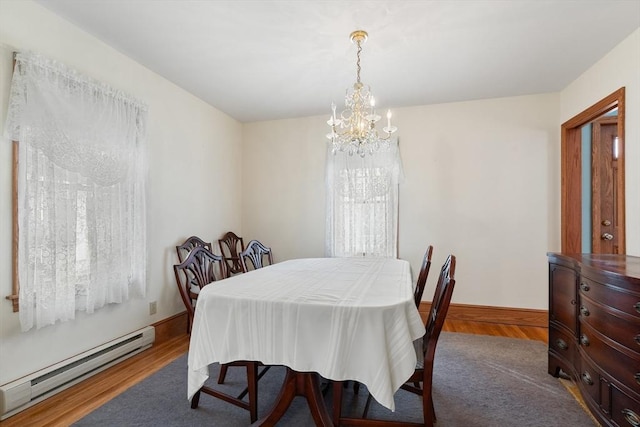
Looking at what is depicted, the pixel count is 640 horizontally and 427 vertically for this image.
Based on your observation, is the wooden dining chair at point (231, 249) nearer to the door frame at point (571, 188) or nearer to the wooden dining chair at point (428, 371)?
the wooden dining chair at point (428, 371)

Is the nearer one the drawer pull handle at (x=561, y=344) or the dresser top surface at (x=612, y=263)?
the dresser top surface at (x=612, y=263)

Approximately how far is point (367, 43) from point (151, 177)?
7.07 feet

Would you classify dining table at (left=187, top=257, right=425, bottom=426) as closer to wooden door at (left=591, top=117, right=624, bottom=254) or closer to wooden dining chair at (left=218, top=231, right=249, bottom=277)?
wooden dining chair at (left=218, top=231, right=249, bottom=277)

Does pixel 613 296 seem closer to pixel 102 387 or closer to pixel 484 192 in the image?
pixel 484 192

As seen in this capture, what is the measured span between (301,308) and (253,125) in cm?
340

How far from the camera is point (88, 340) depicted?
2.23 meters

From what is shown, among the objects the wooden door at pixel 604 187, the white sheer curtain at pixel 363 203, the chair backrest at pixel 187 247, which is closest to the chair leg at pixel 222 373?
the chair backrest at pixel 187 247

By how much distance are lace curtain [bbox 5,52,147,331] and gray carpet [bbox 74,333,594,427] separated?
0.72 metres

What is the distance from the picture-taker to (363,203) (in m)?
3.74

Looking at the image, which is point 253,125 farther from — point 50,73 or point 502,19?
point 502,19

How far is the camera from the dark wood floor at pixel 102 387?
1.74m

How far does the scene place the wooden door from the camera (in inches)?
131

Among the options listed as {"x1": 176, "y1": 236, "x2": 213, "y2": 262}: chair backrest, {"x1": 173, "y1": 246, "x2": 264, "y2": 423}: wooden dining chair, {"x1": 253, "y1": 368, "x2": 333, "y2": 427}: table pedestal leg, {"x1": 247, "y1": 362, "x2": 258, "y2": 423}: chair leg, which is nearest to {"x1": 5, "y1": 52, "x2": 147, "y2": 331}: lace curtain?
{"x1": 176, "y1": 236, "x2": 213, "y2": 262}: chair backrest

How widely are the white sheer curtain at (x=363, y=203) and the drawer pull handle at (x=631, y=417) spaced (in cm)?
233
